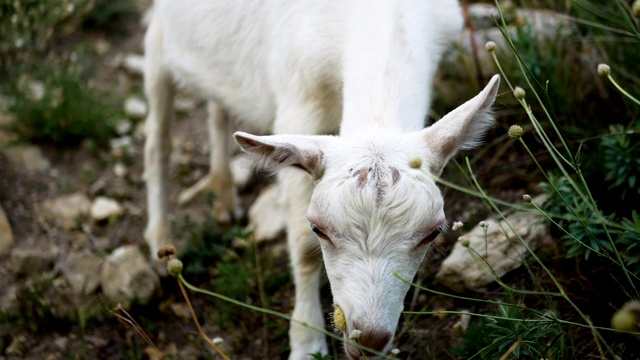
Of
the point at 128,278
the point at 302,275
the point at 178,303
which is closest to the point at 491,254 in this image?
the point at 302,275

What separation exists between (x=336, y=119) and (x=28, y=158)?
308 centimetres

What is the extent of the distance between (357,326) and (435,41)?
1734 mm

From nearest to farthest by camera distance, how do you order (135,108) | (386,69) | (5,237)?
(386,69), (5,237), (135,108)

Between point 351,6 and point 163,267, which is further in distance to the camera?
point 163,267

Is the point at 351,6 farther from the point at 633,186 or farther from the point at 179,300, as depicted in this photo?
the point at 179,300

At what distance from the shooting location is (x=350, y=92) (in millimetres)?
3162

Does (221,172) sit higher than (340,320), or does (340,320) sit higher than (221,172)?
(340,320)

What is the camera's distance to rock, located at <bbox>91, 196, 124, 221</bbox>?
5.40 meters

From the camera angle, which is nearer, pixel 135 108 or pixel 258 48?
pixel 258 48

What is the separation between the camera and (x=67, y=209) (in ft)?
17.8

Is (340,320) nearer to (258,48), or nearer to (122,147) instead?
(258,48)

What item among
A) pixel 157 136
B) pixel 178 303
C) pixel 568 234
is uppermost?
pixel 568 234

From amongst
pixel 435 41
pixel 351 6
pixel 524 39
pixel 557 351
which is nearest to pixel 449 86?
pixel 524 39

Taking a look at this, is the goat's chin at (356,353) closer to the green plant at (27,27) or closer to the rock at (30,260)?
the rock at (30,260)
